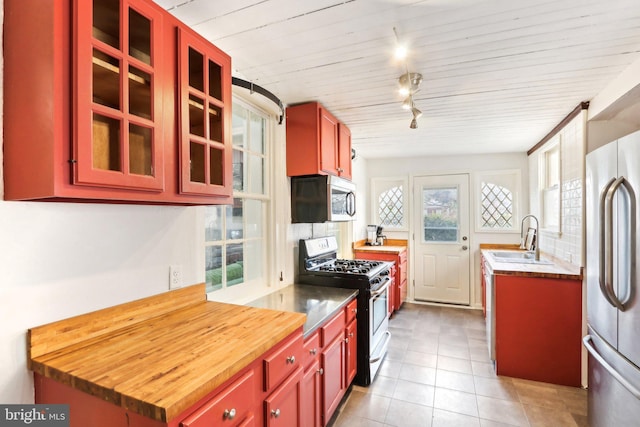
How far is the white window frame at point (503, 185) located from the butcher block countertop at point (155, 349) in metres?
3.85

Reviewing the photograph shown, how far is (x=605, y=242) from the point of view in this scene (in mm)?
1656

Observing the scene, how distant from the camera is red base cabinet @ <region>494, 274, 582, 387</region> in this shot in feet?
8.09

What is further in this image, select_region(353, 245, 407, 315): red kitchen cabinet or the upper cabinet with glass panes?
select_region(353, 245, 407, 315): red kitchen cabinet

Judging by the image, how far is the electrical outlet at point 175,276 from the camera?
1.54 metres

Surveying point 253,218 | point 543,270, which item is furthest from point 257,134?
point 543,270

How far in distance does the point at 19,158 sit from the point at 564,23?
2.27m

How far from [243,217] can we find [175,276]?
77 centimetres

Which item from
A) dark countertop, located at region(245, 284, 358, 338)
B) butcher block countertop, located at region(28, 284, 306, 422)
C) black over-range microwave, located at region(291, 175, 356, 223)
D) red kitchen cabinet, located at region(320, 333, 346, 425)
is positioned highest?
black over-range microwave, located at region(291, 175, 356, 223)

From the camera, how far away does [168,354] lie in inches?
42.4

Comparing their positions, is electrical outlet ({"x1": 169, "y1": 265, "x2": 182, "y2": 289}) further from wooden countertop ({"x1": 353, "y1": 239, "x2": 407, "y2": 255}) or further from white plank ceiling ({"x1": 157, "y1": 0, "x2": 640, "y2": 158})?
wooden countertop ({"x1": 353, "y1": 239, "x2": 407, "y2": 255})

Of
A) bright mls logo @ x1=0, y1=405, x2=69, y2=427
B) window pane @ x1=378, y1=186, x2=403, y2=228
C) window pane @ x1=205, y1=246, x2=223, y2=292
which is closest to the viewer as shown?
bright mls logo @ x1=0, y1=405, x2=69, y2=427

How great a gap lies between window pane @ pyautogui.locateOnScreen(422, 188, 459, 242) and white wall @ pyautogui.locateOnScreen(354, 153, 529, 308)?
0.78ft

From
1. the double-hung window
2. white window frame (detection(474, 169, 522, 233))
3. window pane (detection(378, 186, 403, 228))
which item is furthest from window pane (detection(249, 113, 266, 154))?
white window frame (detection(474, 169, 522, 233))

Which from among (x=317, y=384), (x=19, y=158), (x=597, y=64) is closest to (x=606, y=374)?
(x=317, y=384)
